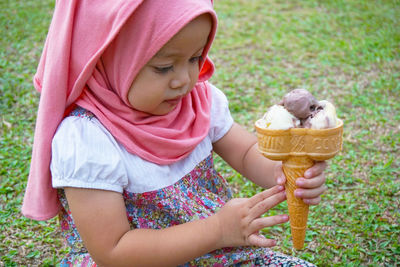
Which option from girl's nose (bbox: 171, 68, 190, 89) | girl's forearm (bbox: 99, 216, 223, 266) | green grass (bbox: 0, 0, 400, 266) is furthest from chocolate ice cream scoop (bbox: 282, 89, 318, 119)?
green grass (bbox: 0, 0, 400, 266)

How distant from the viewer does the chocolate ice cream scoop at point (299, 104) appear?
4.82 feet

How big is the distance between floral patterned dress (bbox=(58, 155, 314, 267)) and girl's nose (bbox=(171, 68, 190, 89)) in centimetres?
42

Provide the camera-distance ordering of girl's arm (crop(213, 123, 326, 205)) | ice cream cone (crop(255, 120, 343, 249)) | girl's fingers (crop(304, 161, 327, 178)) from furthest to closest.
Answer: girl's arm (crop(213, 123, 326, 205))
girl's fingers (crop(304, 161, 327, 178))
ice cream cone (crop(255, 120, 343, 249))

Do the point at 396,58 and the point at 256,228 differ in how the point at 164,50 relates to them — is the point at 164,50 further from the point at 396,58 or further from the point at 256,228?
the point at 396,58

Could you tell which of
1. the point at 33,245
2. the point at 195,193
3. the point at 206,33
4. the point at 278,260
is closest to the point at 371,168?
the point at 278,260

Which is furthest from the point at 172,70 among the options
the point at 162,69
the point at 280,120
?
the point at 280,120

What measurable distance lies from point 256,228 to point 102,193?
555mm

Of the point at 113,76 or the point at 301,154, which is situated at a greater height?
the point at 113,76

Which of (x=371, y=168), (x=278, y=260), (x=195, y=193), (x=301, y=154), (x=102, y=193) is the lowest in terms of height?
(x=371, y=168)

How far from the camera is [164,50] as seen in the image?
1528 mm

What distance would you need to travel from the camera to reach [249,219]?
161cm

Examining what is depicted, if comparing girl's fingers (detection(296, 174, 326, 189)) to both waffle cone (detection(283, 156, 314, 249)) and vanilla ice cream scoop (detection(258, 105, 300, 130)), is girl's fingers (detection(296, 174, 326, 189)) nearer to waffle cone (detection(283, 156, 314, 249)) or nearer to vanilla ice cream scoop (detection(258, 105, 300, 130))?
waffle cone (detection(283, 156, 314, 249))

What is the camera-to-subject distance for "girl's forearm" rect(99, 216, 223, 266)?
5.29 feet

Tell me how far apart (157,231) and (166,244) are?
65 mm
